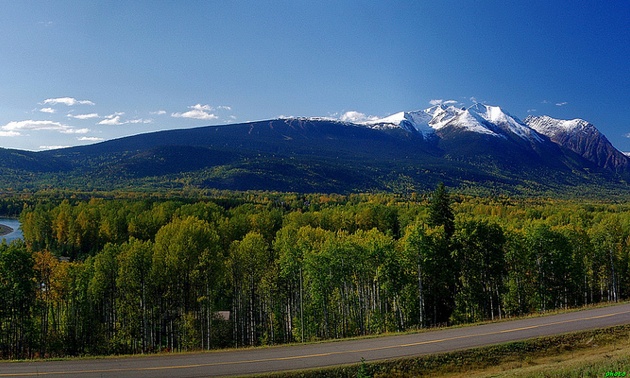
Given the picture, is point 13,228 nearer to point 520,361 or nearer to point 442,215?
point 442,215

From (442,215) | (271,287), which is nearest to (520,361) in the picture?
(442,215)

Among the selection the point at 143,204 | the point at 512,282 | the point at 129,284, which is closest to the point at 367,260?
the point at 512,282

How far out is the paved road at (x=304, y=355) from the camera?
2888 centimetres

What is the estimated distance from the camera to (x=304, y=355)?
1265 inches

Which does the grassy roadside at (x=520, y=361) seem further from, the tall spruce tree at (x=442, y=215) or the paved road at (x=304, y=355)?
the tall spruce tree at (x=442, y=215)

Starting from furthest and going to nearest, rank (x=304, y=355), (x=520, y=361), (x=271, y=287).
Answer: (x=271, y=287) < (x=304, y=355) < (x=520, y=361)

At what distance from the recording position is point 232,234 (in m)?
95.2

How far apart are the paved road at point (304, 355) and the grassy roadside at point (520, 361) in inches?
45.1

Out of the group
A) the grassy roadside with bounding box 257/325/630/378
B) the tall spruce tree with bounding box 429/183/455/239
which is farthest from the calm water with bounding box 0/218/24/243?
the grassy roadside with bounding box 257/325/630/378

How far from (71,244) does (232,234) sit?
4695 centimetres

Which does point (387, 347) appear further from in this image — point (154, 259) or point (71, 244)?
point (71, 244)

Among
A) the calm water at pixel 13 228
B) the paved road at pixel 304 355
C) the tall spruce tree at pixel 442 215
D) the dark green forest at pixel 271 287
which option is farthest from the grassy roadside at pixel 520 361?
the calm water at pixel 13 228

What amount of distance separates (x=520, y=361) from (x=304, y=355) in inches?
602

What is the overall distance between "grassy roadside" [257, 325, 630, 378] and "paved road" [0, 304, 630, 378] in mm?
1145
